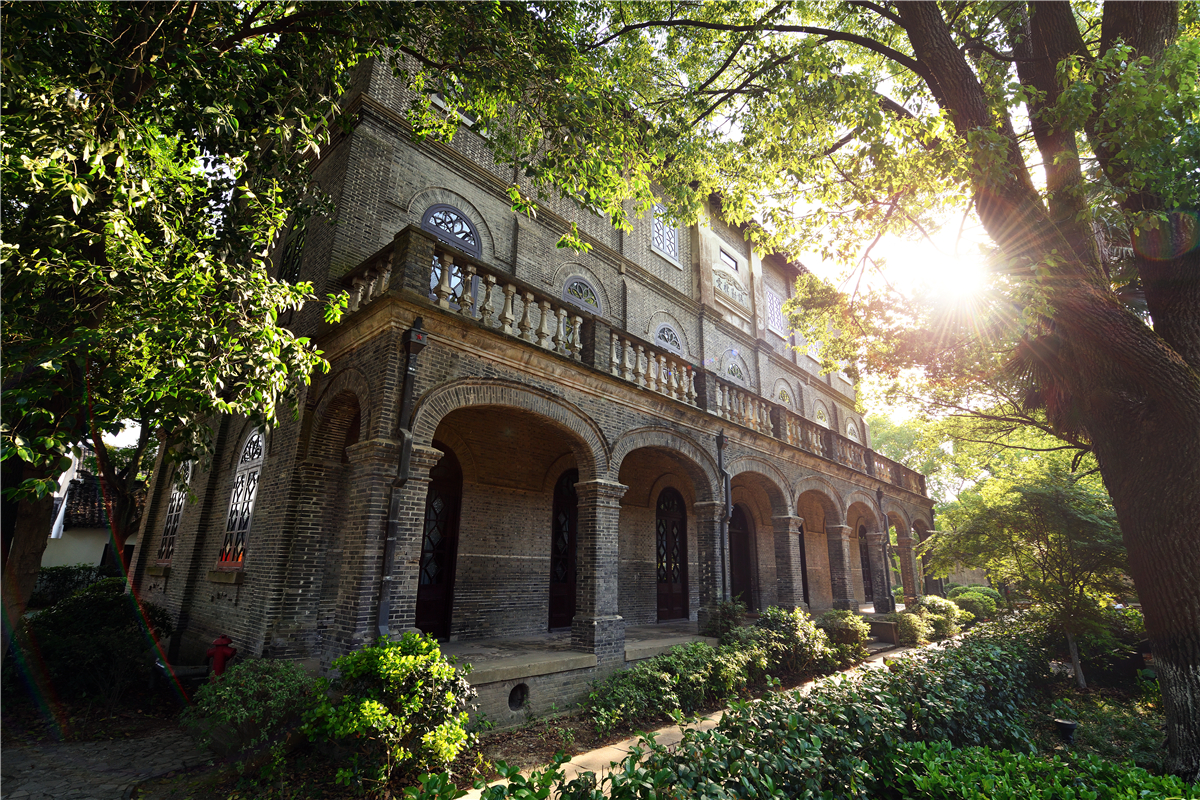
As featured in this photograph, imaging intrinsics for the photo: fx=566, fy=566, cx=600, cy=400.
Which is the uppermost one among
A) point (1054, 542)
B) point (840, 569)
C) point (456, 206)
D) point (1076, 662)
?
point (456, 206)

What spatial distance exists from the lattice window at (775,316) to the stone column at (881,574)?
8068mm

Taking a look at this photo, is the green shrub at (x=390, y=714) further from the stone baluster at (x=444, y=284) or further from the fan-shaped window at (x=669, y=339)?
the fan-shaped window at (x=669, y=339)

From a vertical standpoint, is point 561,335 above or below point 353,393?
above

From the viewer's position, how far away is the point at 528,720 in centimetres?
728

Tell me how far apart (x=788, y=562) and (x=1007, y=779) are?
32.8 ft

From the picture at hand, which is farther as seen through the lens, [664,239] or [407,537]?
[664,239]

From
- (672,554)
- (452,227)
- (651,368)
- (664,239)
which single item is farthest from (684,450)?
(664,239)

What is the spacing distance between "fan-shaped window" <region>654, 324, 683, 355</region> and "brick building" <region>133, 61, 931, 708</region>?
110 millimetres

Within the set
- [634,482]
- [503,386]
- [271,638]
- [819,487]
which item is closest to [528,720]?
[271,638]

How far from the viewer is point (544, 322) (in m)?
8.91

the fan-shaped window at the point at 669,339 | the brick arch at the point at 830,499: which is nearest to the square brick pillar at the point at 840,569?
the brick arch at the point at 830,499

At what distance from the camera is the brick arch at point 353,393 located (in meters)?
7.17

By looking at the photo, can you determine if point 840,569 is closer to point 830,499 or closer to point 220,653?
point 830,499

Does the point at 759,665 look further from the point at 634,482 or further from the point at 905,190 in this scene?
the point at 905,190
